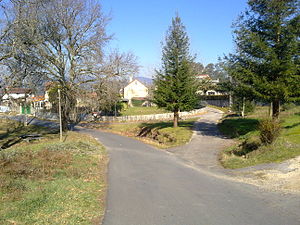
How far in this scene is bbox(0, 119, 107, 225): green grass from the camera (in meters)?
7.00

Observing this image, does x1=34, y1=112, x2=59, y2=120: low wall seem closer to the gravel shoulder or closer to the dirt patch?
the gravel shoulder

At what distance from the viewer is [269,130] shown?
1491 cm

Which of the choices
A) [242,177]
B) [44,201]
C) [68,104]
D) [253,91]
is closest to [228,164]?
[242,177]

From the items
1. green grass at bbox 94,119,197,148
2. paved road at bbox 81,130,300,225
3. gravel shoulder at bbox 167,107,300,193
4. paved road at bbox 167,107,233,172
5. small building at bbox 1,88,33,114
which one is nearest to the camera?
paved road at bbox 81,130,300,225

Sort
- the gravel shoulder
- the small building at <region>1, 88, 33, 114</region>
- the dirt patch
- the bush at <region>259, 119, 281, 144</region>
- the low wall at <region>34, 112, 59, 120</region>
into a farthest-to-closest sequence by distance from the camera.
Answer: the low wall at <region>34, 112, 59, 120</region>
the small building at <region>1, 88, 33, 114</region>
the bush at <region>259, 119, 281, 144</region>
the gravel shoulder
the dirt patch

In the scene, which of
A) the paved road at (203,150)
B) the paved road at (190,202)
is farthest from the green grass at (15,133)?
the paved road at (190,202)

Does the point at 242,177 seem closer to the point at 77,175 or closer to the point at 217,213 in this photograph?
the point at 217,213

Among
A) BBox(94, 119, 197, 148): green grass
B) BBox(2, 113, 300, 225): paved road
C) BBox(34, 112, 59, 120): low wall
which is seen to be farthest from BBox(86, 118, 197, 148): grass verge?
BBox(34, 112, 59, 120): low wall

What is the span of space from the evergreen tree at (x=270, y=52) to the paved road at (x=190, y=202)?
9115 millimetres

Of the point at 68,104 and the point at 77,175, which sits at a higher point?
the point at 68,104

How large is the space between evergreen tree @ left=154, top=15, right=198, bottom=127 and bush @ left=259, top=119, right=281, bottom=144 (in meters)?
13.2

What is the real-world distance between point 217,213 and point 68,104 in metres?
24.1

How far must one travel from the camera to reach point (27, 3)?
15117 mm

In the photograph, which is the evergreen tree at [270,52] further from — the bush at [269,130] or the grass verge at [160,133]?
the grass verge at [160,133]
